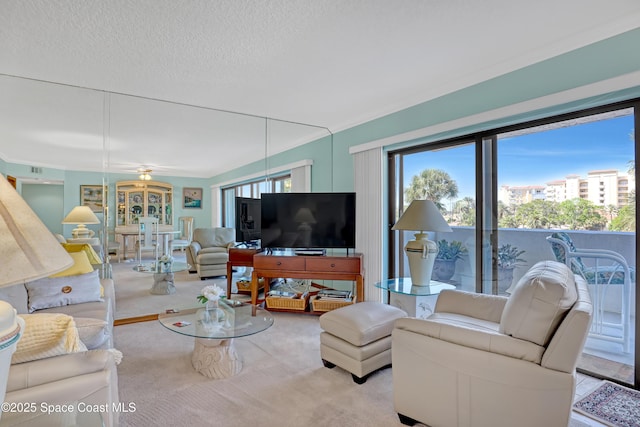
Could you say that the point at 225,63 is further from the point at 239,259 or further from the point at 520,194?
the point at 520,194

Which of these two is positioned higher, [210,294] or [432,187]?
[432,187]

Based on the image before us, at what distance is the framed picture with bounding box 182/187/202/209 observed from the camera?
13.1 ft

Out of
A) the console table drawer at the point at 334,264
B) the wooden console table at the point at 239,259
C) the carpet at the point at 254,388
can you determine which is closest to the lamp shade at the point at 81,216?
the carpet at the point at 254,388

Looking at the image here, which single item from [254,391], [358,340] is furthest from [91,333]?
[358,340]

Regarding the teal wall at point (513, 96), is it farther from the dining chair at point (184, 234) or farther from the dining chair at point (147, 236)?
the dining chair at point (147, 236)

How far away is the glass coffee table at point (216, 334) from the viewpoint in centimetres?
230

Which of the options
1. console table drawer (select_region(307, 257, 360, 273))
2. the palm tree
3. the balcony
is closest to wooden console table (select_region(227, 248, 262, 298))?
console table drawer (select_region(307, 257, 360, 273))

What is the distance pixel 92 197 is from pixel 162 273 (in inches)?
45.0

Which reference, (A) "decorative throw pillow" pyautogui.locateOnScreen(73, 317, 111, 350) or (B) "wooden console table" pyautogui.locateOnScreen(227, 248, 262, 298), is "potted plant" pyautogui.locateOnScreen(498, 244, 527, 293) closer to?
(B) "wooden console table" pyautogui.locateOnScreen(227, 248, 262, 298)

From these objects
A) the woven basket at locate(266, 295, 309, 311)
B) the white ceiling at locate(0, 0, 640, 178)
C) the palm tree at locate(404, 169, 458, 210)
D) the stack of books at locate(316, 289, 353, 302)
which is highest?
the white ceiling at locate(0, 0, 640, 178)

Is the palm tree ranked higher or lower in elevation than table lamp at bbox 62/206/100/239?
higher

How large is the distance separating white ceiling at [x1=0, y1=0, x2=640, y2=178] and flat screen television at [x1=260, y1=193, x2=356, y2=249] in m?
1.04

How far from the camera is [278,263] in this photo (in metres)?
3.77

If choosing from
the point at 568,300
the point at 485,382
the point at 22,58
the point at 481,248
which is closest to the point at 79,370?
the point at 485,382
